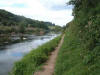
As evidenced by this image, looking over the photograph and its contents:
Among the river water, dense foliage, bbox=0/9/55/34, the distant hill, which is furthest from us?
the distant hill

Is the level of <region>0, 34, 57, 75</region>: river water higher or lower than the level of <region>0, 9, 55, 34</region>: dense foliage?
lower

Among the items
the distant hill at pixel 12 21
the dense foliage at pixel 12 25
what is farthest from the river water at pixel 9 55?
the distant hill at pixel 12 21

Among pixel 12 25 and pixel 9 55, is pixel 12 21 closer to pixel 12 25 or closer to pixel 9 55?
pixel 12 25

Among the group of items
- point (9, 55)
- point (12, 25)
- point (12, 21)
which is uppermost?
point (12, 21)

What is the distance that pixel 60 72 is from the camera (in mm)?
4871

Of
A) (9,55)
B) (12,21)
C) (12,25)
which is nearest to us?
(9,55)

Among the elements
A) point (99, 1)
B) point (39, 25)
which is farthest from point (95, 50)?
point (39, 25)

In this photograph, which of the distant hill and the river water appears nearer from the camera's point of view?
the river water

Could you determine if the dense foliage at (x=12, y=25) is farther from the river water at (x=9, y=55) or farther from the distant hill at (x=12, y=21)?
the river water at (x=9, y=55)

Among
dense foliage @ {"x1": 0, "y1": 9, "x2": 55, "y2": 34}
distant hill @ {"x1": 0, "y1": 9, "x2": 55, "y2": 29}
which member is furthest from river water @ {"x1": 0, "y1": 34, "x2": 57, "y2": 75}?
distant hill @ {"x1": 0, "y1": 9, "x2": 55, "y2": 29}

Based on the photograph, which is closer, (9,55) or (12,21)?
(9,55)

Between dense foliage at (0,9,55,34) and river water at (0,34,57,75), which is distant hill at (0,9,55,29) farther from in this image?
river water at (0,34,57,75)

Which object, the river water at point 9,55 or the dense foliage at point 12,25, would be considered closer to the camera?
the river water at point 9,55

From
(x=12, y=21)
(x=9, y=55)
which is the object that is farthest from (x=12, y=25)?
(x=9, y=55)
